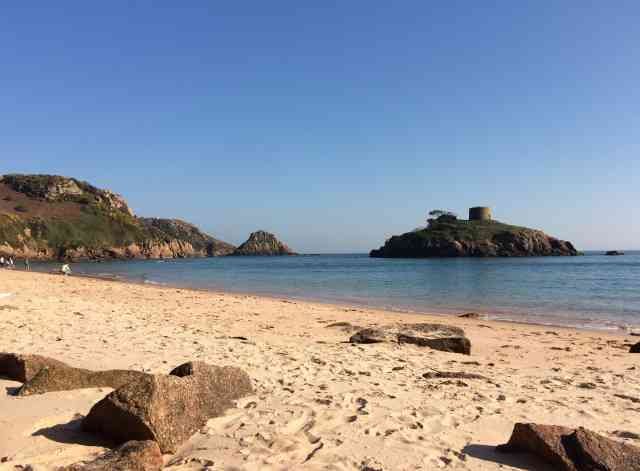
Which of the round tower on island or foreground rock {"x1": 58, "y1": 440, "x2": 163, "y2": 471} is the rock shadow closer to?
foreground rock {"x1": 58, "y1": 440, "x2": 163, "y2": 471}

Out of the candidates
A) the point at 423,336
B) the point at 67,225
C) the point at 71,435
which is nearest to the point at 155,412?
the point at 71,435

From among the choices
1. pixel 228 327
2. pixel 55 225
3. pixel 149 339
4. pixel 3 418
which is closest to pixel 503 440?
pixel 3 418

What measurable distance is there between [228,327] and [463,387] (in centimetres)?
852

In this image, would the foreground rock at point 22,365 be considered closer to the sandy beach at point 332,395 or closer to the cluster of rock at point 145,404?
the cluster of rock at point 145,404

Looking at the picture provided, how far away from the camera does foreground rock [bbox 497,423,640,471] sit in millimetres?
4039

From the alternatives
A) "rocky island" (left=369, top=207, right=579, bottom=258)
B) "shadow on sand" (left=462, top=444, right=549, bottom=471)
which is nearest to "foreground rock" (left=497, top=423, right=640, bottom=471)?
"shadow on sand" (left=462, top=444, right=549, bottom=471)

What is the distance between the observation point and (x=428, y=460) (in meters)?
4.40

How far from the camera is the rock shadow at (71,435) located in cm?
445

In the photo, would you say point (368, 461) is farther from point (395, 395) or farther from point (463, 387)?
point (463, 387)

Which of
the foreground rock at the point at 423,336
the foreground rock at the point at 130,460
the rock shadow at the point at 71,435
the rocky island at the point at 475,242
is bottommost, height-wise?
the foreground rock at the point at 423,336

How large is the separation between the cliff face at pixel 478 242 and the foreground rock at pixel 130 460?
135666 mm

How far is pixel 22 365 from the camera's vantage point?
20.0 ft

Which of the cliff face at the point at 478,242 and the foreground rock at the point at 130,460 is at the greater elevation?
the cliff face at the point at 478,242

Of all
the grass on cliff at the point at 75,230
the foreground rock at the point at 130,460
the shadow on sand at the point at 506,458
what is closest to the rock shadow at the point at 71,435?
the foreground rock at the point at 130,460
